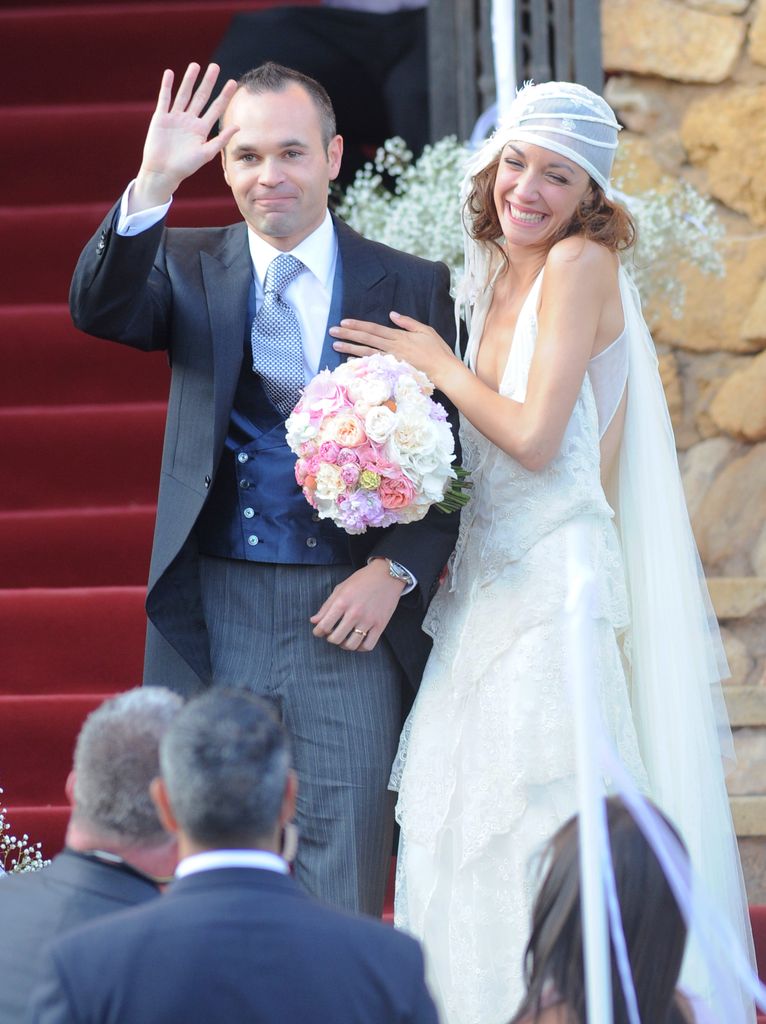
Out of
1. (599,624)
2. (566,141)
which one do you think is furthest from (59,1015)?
(566,141)

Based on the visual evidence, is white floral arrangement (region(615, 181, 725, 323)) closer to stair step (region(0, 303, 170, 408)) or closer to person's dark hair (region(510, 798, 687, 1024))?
stair step (region(0, 303, 170, 408))

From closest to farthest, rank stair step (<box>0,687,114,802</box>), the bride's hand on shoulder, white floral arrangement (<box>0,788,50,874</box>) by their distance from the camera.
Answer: the bride's hand on shoulder → white floral arrangement (<box>0,788,50,874</box>) → stair step (<box>0,687,114,802</box>)

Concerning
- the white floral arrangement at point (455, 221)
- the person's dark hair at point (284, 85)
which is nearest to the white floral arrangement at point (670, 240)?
the white floral arrangement at point (455, 221)

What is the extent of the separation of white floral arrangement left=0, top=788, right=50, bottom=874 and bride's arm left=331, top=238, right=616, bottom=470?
52.8 inches

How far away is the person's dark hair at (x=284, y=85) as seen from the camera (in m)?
3.25

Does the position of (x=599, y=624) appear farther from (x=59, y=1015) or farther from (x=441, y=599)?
(x=59, y=1015)

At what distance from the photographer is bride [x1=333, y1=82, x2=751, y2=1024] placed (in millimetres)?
3156

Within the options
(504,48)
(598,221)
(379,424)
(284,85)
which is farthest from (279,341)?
(504,48)

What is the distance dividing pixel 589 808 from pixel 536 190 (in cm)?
168

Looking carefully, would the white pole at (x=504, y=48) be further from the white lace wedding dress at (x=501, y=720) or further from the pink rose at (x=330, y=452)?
the pink rose at (x=330, y=452)

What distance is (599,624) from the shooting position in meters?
3.25

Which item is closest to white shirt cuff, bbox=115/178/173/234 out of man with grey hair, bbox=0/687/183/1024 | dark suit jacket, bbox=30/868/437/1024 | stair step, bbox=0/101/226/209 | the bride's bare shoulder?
man with grey hair, bbox=0/687/183/1024

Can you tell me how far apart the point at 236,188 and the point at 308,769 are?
1158 mm

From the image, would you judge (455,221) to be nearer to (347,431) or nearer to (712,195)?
(712,195)
